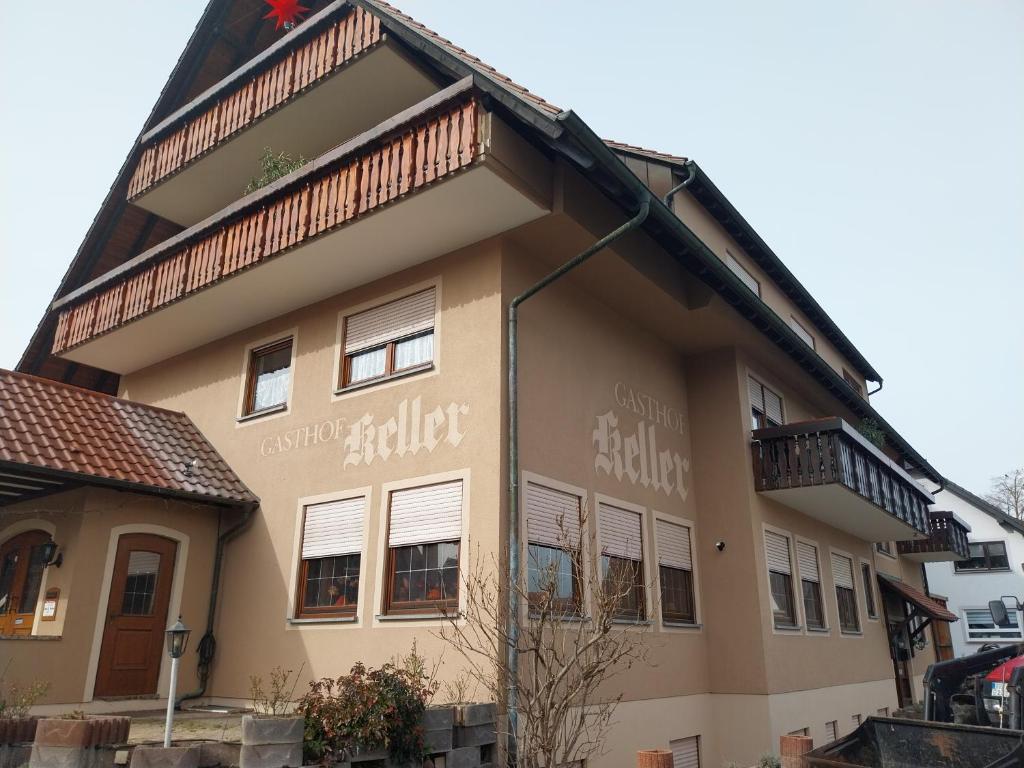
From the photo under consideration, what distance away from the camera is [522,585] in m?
8.63

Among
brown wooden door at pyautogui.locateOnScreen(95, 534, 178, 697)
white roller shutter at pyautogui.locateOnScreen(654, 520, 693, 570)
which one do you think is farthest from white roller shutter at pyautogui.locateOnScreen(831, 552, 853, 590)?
brown wooden door at pyautogui.locateOnScreen(95, 534, 178, 697)

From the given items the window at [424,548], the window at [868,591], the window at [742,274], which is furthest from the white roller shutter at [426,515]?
the window at [868,591]

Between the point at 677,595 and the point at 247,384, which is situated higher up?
the point at 247,384

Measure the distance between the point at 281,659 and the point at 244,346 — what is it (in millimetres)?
5171

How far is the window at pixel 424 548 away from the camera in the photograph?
30.1 feet

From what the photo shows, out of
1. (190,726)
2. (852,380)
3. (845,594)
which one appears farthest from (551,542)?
(852,380)

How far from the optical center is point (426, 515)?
960 centimetres

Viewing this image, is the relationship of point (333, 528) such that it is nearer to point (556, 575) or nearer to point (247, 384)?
point (556, 575)

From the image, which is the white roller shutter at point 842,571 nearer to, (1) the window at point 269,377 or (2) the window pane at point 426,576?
(2) the window pane at point 426,576

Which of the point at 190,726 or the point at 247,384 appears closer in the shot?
the point at 190,726

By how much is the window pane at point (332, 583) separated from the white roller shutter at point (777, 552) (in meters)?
6.55

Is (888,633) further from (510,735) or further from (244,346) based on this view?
(244,346)

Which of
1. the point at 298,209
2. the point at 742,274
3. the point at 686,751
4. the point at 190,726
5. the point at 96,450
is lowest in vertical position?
the point at 686,751

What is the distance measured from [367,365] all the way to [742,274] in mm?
8087
